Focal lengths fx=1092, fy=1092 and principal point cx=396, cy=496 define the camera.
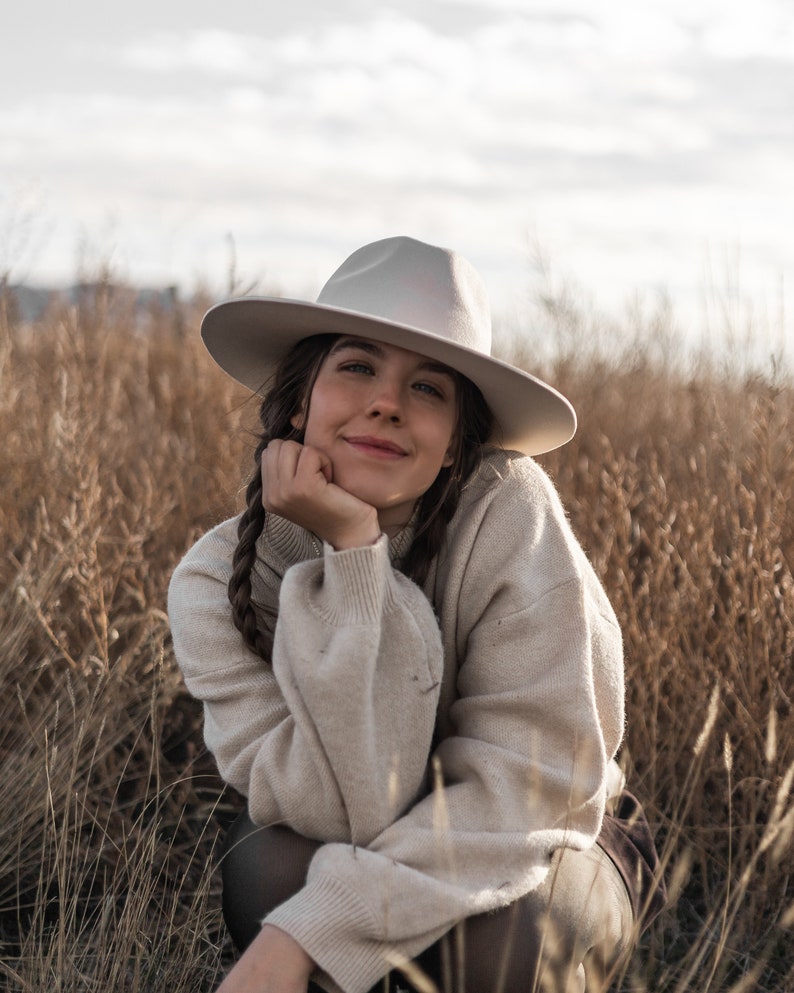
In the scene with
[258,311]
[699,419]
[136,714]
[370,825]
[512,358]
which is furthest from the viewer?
[512,358]

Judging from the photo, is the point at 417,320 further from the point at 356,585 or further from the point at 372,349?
the point at 356,585

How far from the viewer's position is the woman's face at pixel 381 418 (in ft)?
5.57

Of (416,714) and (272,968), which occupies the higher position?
(416,714)

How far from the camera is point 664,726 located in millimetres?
2641

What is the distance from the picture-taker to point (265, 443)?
1922mm

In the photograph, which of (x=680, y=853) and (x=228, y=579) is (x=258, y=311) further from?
(x=680, y=853)

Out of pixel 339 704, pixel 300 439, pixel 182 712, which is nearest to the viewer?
pixel 339 704

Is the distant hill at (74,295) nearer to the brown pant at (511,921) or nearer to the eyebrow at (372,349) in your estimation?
Result: the eyebrow at (372,349)

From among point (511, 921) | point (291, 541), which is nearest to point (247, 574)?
point (291, 541)

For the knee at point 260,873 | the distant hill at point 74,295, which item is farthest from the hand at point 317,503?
the distant hill at point 74,295

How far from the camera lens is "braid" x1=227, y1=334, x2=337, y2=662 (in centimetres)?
173

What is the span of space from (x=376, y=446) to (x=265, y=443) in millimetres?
291

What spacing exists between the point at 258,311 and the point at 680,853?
A: 160 cm

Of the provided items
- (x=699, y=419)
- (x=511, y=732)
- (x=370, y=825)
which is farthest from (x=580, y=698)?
(x=699, y=419)
